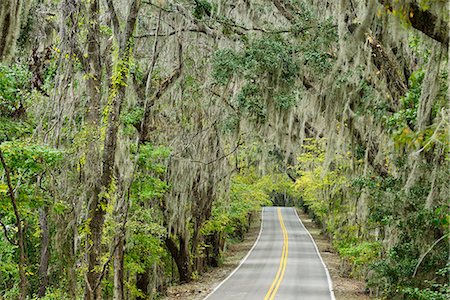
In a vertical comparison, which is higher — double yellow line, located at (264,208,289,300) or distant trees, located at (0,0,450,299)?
distant trees, located at (0,0,450,299)

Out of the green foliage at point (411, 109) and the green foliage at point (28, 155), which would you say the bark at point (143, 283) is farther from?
the green foliage at point (411, 109)

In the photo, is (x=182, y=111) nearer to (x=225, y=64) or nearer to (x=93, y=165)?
(x=225, y=64)

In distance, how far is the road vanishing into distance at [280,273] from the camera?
1783 cm

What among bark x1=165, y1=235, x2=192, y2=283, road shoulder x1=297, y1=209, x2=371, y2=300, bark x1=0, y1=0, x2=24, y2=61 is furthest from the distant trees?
bark x1=165, y1=235, x2=192, y2=283

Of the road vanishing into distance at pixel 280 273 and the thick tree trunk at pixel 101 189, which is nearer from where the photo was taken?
the thick tree trunk at pixel 101 189

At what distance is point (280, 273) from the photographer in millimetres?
23812

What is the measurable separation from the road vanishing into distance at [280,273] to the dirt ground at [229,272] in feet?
Answer: 1.14

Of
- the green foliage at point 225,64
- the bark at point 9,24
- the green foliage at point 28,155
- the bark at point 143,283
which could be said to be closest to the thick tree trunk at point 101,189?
the green foliage at point 28,155

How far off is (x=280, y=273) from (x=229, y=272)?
2.31m

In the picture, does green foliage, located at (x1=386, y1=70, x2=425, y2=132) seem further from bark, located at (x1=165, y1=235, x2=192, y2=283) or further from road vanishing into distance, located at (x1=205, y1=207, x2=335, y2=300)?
bark, located at (x1=165, y1=235, x2=192, y2=283)

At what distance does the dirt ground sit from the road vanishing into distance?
346 mm

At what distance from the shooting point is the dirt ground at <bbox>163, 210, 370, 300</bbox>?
1800cm

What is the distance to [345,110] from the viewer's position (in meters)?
12.3

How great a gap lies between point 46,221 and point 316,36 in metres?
9.22
